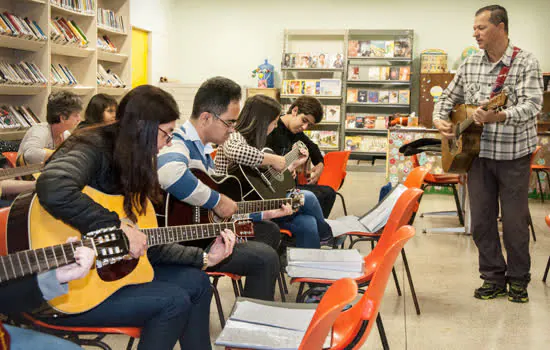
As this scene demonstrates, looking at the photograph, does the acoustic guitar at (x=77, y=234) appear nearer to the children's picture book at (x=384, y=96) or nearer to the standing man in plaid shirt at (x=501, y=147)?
the standing man in plaid shirt at (x=501, y=147)

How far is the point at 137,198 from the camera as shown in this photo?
221 cm

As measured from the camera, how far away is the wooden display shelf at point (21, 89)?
20.3 feet

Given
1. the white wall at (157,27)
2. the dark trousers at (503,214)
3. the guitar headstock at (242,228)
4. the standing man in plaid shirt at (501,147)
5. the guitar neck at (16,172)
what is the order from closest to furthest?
1. the guitar headstock at (242,228)
2. the guitar neck at (16,172)
3. the standing man in plaid shirt at (501,147)
4. the dark trousers at (503,214)
5. the white wall at (157,27)

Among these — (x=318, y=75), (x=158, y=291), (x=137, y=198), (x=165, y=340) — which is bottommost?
(x=165, y=340)

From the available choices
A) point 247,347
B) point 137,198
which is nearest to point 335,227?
point 137,198

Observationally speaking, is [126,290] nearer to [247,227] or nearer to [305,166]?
[247,227]

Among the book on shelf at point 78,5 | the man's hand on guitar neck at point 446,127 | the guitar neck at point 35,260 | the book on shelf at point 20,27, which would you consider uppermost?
the book on shelf at point 78,5

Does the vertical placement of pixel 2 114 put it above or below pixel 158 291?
above

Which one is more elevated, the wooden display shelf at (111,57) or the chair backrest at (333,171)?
the wooden display shelf at (111,57)

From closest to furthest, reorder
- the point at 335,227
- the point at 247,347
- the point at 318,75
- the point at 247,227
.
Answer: the point at 247,347
the point at 247,227
the point at 335,227
the point at 318,75

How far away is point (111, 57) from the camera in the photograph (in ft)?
28.8

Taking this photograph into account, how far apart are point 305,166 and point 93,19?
428cm

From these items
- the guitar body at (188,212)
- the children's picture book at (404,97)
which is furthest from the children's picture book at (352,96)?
the guitar body at (188,212)

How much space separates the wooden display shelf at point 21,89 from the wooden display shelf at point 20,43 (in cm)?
40
